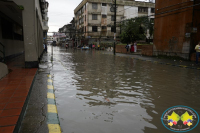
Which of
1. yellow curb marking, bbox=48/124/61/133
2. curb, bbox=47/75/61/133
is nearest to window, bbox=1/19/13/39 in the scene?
curb, bbox=47/75/61/133

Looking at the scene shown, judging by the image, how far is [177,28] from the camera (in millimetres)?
17031

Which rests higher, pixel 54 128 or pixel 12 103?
pixel 12 103

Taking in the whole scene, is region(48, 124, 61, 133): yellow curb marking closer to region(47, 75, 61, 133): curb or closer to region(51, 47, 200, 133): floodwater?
region(47, 75, 61, 133): curb

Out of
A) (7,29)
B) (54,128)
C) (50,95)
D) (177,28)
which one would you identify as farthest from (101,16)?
(54,128)

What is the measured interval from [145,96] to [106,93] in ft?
4.06

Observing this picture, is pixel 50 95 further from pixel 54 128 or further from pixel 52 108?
pixel 54 128

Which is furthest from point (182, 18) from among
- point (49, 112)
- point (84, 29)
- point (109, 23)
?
point (84, 29)

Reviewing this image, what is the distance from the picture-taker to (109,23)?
51.8 m

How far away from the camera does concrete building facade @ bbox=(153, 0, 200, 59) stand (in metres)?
15.6

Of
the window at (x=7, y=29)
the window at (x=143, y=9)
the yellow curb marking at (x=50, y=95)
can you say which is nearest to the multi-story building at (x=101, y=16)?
the window at (x=143, y=9)

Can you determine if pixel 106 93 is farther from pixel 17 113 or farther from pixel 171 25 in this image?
pixel 171 25

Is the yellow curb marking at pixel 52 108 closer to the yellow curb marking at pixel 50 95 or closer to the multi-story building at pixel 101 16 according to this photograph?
the yellow curb marking at pixel 50 95

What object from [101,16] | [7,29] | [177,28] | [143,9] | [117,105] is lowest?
[117,105]

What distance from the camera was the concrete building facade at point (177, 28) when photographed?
→ 15642mm
